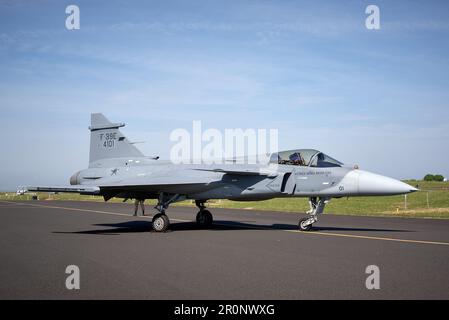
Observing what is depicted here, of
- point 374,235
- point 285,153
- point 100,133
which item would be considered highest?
point 100,133

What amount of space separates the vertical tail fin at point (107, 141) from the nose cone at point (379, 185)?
1000 cm

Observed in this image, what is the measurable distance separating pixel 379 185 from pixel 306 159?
2.65 meters

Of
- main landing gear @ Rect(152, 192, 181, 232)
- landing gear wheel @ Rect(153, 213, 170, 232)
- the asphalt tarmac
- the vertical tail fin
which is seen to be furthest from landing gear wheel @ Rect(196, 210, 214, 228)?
the asphalt tarmac

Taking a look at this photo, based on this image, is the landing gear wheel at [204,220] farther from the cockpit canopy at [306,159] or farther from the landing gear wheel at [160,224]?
the cockpit canopy at [306,159]

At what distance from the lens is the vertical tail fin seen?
1956 centimetres

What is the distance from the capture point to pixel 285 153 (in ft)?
51.2

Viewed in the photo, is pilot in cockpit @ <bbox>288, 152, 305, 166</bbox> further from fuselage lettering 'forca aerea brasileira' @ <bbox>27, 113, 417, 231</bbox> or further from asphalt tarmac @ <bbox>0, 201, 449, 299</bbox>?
asphalt tarmac @ <bbox>0, 201, 449, 299</bbox>

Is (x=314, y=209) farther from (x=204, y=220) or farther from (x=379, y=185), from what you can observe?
(x=204, y=220)

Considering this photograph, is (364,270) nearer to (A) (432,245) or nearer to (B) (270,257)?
(B) (270,257)

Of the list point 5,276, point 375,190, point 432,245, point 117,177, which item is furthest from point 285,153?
point 5,276

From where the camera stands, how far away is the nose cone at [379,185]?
13289mm

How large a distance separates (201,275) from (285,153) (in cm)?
861

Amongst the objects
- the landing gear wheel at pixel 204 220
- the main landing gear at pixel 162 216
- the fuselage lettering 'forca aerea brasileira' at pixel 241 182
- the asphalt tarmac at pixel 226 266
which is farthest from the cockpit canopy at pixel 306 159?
the landing gear wheel at pixel 204 220

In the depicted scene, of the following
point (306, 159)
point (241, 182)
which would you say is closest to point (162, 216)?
point (241, 182)
